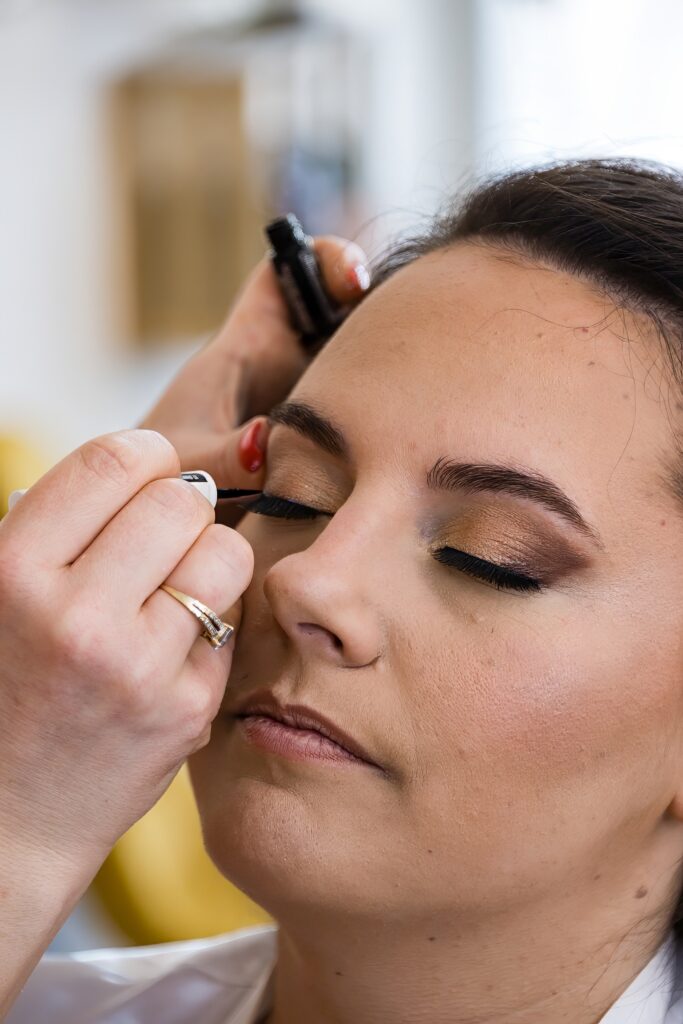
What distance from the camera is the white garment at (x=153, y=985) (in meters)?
1.48

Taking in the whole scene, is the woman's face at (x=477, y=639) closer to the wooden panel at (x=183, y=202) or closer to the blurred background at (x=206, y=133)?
the blurred background at (x=206, y=133)

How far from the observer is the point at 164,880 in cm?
221

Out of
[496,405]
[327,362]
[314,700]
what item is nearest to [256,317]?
[327,362]

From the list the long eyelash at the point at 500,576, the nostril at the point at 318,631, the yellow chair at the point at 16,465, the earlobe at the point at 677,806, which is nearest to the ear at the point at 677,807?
the earlobe at the point at 677,806

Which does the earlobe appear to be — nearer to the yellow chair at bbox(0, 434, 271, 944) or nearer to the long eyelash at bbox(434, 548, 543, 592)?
the long eyelash at bbox(434, 548, 543, 592)

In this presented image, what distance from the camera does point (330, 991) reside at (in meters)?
1.11

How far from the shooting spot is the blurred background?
378 centimetres

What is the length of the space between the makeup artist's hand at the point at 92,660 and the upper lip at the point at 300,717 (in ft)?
0.22

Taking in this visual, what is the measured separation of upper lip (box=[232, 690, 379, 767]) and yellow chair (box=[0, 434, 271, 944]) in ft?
3.95

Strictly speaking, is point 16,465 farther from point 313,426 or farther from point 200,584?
point 200,584

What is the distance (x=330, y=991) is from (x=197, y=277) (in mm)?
3455

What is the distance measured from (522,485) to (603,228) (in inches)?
12.1


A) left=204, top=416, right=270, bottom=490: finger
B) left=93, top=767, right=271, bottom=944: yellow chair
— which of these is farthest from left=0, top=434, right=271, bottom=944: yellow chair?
left=204, top=416, right=270, bottom=490: finger

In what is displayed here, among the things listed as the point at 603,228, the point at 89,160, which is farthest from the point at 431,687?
the point at 89,160
